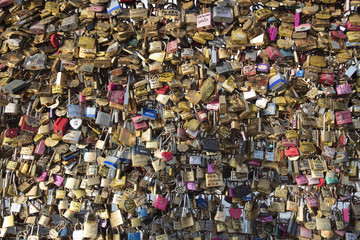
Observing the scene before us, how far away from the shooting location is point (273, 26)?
2609 millimetres

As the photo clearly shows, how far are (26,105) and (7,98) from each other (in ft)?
0.65

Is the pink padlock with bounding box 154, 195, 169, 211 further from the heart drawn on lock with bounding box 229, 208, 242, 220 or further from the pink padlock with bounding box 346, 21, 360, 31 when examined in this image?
the pink padlock with bounding box 346, 21, 360, 31

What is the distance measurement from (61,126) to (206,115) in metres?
1.23

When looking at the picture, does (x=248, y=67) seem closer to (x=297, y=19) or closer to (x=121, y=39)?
(x=297, y=19)

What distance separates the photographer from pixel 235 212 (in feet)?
8.75

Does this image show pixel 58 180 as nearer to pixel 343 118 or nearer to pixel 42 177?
pixel 42 177

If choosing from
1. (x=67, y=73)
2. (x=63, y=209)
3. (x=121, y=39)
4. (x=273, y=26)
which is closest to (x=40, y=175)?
(x=63, y=209)

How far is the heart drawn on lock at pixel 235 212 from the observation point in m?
2.67

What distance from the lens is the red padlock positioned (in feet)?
8.91

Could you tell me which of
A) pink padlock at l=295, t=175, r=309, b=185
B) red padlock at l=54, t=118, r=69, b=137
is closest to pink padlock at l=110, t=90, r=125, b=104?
red padlock at l=54, t=118, r=69, b=137

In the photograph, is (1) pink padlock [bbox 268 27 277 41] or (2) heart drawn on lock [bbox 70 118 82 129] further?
(2) heart drawn on lock [bbox 70 118 82 129]

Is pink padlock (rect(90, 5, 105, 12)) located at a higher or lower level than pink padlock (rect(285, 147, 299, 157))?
higher

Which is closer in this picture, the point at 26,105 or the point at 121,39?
the point at 121,39

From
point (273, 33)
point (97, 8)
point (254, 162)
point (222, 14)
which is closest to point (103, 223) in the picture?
point (254, 162)
